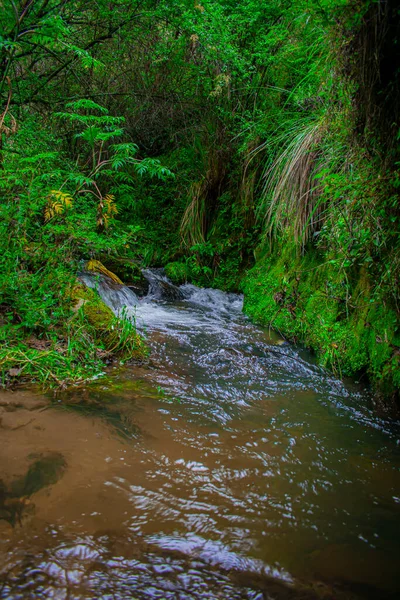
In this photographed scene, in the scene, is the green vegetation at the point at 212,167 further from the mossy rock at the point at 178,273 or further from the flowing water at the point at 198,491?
the flowing water at the point at 198,491

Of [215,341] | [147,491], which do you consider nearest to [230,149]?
[215,341]

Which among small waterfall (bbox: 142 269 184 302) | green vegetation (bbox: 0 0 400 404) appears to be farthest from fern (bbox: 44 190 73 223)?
small waterfall (bbox: 142 269 184 302)

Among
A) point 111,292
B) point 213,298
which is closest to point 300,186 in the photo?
point 213,298

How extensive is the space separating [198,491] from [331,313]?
233 cm

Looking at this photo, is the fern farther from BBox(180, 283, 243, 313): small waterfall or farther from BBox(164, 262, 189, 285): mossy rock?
BBox(164, 262, 189, 285): mossy rock

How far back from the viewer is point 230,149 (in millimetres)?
6348

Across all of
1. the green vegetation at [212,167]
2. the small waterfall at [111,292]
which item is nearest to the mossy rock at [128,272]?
the green vegetation at [212,167]

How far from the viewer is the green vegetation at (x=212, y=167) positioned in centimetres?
229

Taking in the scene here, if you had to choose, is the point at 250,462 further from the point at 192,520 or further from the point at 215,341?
the point at 215,341

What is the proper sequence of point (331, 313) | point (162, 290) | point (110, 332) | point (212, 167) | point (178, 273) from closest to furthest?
point (110, 332) → point (331, 313) → point (162, 290) → point (212, 167) → point (178, 273)

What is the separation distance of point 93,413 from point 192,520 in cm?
99

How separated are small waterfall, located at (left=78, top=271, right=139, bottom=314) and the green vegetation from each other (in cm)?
38

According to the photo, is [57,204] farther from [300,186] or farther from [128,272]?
[128,272]

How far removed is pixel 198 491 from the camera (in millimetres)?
1722
